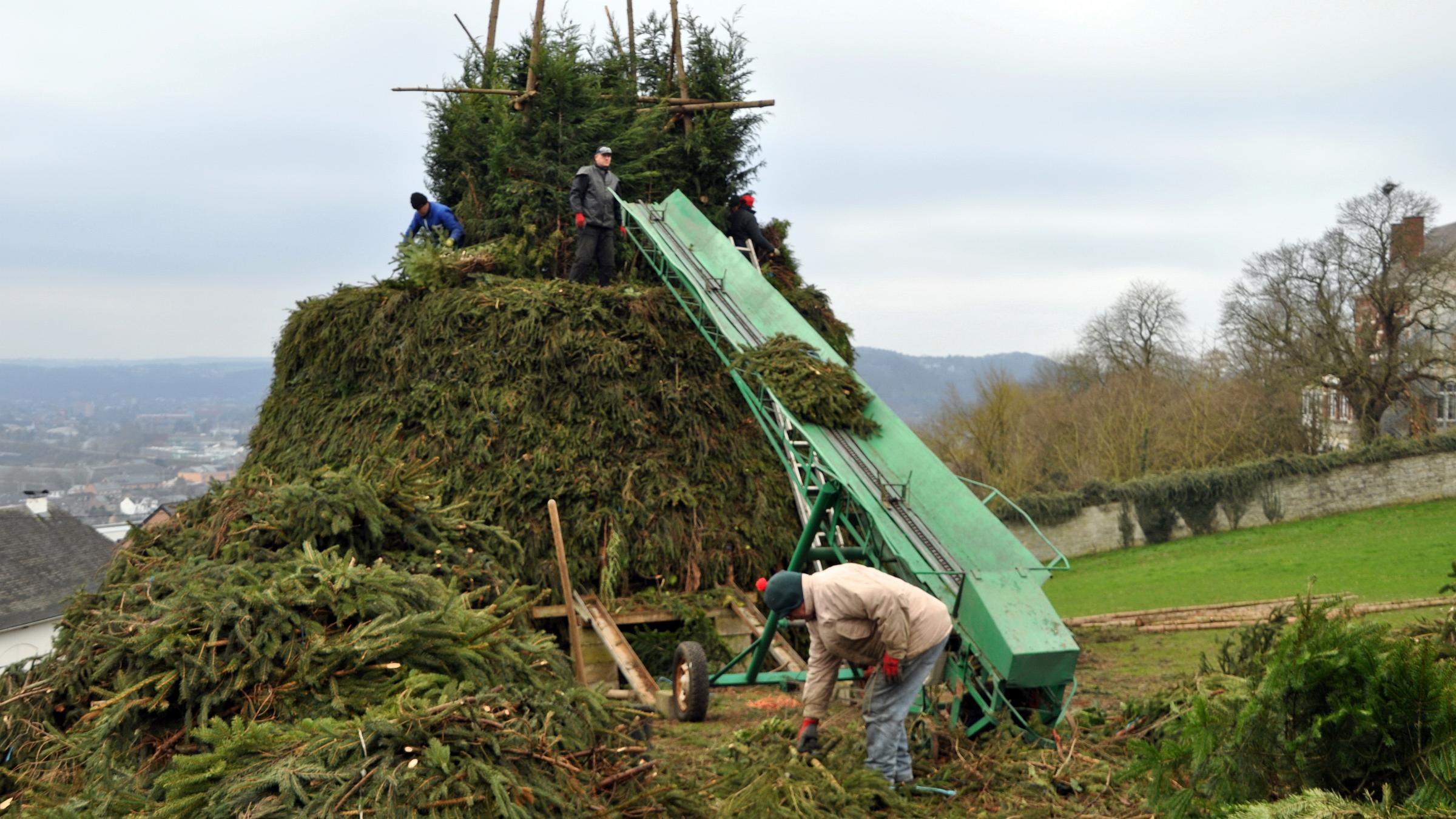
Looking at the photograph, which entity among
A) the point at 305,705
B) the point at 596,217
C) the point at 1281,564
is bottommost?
the point at 1281,564

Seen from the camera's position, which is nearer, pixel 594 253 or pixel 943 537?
pixel 943 537

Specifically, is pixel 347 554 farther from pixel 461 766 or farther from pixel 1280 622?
pixel 1280 622

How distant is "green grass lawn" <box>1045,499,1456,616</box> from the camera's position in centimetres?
1575

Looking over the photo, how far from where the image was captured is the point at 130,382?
106 metres

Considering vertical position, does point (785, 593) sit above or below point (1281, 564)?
above

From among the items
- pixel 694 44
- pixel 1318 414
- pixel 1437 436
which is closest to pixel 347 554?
pixel 694 44

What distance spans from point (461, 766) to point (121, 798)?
5.05 ft

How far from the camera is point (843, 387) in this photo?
9391 mm

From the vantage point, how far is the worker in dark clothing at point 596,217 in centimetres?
1246

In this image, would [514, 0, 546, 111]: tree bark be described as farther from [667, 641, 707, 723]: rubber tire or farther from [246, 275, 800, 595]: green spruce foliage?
[667, 641, 707, 723]: rubber tire

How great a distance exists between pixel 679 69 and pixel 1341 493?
2061 centimetres

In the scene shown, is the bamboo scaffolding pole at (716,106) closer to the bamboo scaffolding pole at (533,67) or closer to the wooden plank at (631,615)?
the bamboo scaffolding pole at (533,67)

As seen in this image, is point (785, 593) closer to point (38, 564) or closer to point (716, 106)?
point (716, 106)

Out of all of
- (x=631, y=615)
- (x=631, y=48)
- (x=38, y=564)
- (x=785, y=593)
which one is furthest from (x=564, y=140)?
(x=38, y=564)
